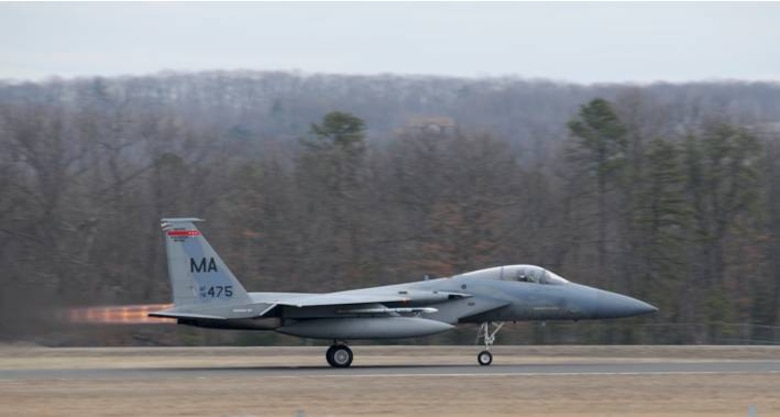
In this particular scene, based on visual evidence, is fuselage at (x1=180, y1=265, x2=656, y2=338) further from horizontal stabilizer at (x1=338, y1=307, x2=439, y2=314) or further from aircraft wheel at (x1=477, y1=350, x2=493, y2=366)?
aircraft wheel at (x1=477, y1=350, x2=493, y2=366)

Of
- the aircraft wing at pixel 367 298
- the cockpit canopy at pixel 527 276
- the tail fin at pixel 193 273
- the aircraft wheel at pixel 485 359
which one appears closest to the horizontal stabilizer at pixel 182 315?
the tail fin at pixel 193 273

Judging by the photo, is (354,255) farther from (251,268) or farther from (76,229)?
(76,229)

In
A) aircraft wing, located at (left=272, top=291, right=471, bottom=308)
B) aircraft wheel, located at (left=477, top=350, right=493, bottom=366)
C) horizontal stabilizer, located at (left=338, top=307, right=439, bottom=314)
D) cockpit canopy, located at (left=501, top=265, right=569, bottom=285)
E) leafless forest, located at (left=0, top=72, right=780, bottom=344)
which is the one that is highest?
leafless forest, located at (left=0, top=72, right=780, bottom=344)

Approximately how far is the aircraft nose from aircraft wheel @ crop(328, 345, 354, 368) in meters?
6.02

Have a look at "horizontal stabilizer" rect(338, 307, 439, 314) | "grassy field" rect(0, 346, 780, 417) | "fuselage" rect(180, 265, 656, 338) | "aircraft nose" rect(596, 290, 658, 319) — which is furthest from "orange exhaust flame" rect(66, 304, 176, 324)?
"aircraft nose" rect(596, 290, 658, 319)

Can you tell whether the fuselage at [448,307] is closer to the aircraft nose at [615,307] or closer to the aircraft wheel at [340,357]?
the aircraft nose at [615,307]

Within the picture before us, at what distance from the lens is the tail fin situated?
88.8 ft

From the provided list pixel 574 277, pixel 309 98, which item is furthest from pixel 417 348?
pixel 309 98

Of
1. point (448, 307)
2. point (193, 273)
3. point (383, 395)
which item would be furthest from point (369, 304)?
point (383, 395)

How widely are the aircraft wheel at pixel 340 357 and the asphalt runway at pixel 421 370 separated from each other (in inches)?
8.5

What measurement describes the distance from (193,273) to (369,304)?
13.4ft

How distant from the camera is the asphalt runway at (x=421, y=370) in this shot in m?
25.1

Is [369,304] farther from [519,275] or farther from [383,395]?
[383,395]

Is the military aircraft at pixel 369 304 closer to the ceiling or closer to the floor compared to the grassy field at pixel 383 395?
closer to the ceiling
